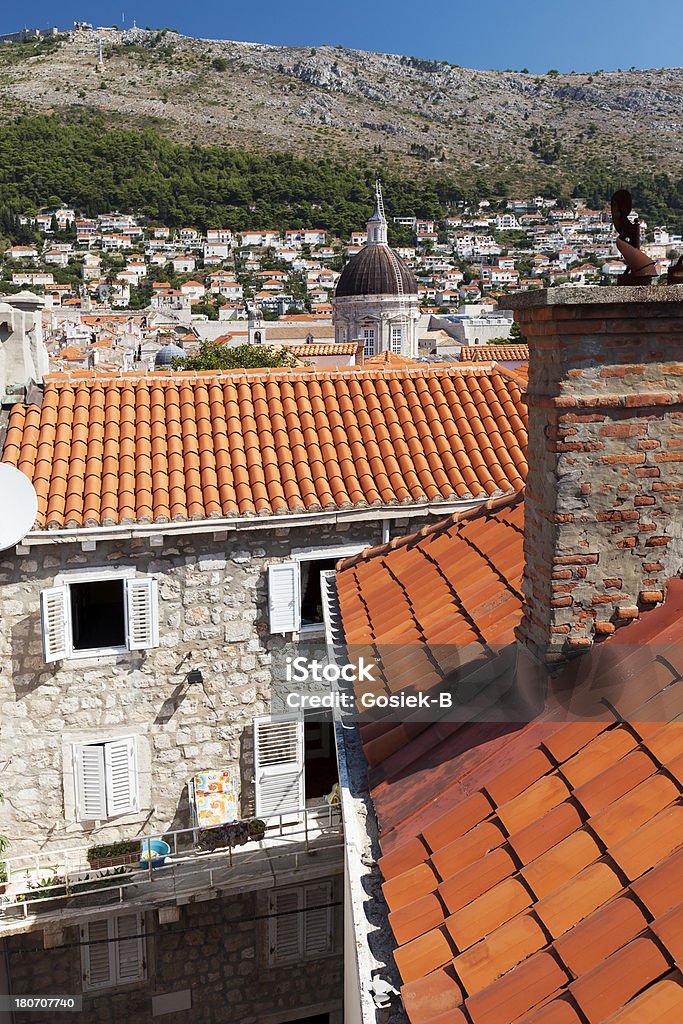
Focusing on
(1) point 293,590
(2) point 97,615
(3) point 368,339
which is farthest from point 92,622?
(3) point 368,339

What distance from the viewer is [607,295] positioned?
387 centimetres

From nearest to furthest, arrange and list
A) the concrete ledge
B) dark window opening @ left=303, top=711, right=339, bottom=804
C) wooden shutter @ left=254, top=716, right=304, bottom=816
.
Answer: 1. the concrete ledge
2. wooden shutter @ left=254, top=716, right=304, bottom=816
3. dark window opening @ left=303, top=711, right=339, bottom=804

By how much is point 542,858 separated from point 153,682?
23.1 feet

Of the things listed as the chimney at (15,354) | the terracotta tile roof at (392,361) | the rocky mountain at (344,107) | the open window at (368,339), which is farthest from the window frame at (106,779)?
the rocky mountain at (344,107)

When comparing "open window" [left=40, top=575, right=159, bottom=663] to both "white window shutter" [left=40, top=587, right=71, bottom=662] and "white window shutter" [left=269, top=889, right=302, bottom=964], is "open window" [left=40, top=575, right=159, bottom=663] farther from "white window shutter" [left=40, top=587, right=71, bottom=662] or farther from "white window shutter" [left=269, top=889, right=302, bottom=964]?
"white window shutter" [left=269, top=889, right=302, bottom=964]

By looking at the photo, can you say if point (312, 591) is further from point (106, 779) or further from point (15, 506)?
point (15, 506)

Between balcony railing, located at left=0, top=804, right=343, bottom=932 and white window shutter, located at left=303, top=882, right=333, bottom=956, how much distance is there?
84 cm

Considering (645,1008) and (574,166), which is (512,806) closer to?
(645,1008)

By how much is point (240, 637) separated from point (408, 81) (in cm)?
21398

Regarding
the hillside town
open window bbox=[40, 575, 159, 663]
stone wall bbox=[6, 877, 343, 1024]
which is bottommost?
stone wall bbox=[6, 877, 343, 1024]

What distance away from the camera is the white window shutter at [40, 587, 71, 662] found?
891cm

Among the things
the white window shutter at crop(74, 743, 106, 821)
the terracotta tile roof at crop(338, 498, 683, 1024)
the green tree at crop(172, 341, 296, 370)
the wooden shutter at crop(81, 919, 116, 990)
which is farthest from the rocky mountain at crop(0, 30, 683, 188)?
the terracotta tile roof at crop(338, 498, 683, 1024)

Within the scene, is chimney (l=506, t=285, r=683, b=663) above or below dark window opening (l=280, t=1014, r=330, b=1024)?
above

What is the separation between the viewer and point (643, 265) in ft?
13.2
